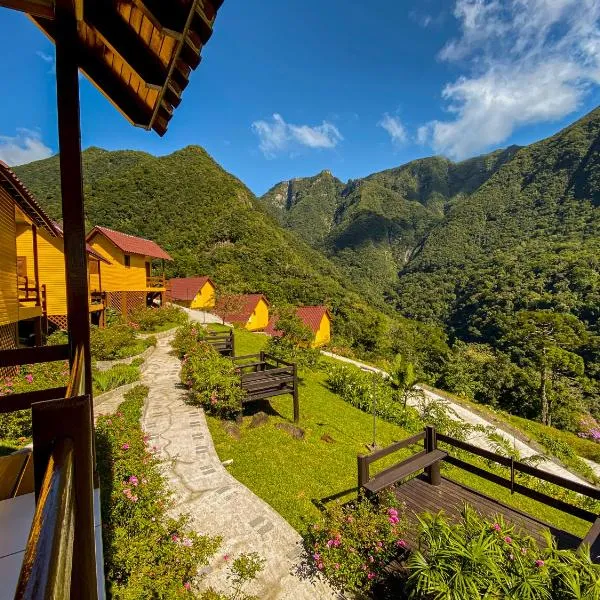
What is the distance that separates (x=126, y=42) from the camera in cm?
281

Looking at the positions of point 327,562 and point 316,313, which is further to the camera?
point 316,313

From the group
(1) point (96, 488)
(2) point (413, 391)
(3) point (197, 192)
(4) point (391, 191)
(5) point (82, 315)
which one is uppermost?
(4) point (391, 191)

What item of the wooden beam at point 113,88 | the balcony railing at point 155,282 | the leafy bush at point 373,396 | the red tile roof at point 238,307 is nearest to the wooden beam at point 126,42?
the wooden beam at point 113,88

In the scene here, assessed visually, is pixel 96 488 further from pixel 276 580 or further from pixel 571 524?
pixel 571 524

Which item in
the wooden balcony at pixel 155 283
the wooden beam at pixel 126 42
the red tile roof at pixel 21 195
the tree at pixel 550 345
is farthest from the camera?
the tree at pixel 550 345

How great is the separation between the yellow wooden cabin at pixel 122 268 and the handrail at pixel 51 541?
2345 cm

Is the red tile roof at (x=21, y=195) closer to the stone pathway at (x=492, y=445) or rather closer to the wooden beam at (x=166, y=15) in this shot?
the wooden beam at (x=166, y=15)

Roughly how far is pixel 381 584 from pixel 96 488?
3823mm

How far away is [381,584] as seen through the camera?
455 cm

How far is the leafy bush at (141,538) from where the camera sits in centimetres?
352

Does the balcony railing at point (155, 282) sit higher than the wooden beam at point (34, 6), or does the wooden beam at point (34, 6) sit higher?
the wooden beam at point (34, 6)

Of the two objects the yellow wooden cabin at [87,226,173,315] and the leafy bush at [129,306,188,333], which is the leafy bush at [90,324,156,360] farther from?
the yellow wooden cabin at [87,226,173,315]

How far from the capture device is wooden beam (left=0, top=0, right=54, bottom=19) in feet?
8.37

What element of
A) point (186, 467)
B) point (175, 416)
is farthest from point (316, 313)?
point (186, 467)
